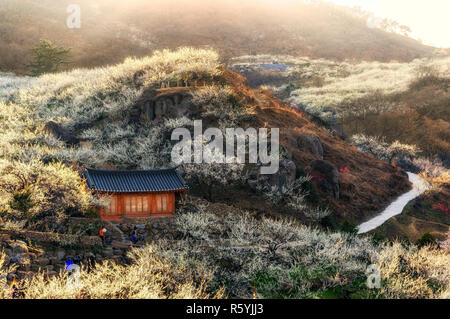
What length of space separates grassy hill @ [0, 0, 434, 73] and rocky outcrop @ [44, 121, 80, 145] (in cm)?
4553

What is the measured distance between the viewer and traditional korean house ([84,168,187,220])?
27925mm

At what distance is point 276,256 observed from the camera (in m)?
23.7

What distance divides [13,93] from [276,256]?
159 ft

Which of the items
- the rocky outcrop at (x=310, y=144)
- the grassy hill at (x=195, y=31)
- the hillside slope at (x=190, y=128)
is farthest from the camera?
the grassy hill at (x=195, y=31)

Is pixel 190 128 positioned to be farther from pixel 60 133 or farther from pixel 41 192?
pixel 41 192

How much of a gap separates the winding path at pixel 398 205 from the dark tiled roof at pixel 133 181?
14.2 m

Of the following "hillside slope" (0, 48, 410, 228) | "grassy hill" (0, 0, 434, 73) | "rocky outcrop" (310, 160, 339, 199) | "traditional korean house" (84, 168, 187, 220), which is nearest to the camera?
"traditional korean house" (84, 168, 187, 220)

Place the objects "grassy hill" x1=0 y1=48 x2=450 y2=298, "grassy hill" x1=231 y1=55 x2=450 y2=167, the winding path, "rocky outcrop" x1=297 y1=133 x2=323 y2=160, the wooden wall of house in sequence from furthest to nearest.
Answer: "grassy hill" x1=231 y1=55 x2=450 y2=167
"rocky outcrop" x1=297 y1=133 x2=323 y2=160
the winding path
the wooden wall of house
"grassy hill" x1=0 y1=48 x2=450 y2=298

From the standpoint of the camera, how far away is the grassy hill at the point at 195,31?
9288cm

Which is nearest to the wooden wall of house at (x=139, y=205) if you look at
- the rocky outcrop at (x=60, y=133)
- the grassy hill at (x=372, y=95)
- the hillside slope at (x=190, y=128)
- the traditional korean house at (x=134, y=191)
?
the traditional korean house at (x=134, y=191)

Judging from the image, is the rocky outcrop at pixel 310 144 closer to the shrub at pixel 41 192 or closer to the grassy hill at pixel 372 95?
the grassy hill at pixel 372 95

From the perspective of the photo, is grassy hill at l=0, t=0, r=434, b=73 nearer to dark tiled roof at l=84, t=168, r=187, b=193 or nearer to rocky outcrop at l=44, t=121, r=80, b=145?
rocky outcrop at l=44, t=121, r=80, b=145

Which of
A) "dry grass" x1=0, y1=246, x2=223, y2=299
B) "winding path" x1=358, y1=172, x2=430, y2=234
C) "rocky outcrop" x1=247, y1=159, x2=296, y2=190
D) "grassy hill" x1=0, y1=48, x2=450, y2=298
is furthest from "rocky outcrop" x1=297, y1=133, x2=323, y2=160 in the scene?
"dry grass" x1=0, y1=246, x2=223, y2=299

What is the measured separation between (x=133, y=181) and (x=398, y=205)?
76.3ft
